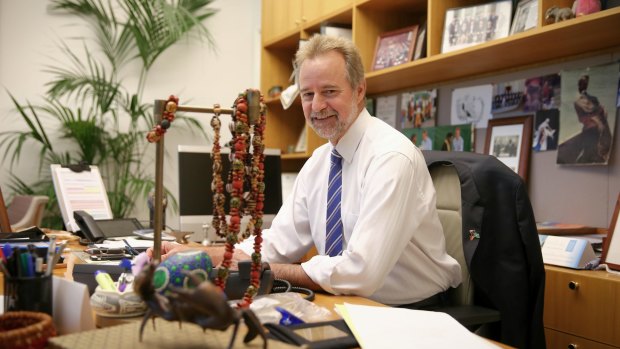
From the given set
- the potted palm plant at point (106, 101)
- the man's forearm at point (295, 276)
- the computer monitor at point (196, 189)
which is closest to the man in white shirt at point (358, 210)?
the man's forearm at point (295, 276)

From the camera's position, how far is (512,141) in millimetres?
2453

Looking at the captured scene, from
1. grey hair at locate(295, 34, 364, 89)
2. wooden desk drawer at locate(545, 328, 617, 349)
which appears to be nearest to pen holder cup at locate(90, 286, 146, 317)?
grey hair at locate(295, 34, 364, 89)

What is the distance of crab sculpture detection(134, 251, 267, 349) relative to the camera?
0.70 metres

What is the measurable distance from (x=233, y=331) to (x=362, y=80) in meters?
1.26

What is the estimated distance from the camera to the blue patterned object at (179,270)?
87 cm

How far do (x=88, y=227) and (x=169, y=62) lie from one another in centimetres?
244

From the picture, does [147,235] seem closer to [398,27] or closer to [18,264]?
[18,264]

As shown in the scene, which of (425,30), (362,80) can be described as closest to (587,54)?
(425,30)

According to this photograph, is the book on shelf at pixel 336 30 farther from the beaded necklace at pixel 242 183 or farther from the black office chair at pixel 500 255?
the beaded necklace at pixel 242 183

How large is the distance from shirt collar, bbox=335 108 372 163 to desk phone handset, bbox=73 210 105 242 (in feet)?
3.30

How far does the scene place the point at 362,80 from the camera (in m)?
1.86

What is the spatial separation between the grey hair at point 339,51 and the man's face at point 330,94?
0.6 inches

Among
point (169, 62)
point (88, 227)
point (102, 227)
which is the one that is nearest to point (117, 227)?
point (102, 227)

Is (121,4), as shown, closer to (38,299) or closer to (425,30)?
(425,30)
